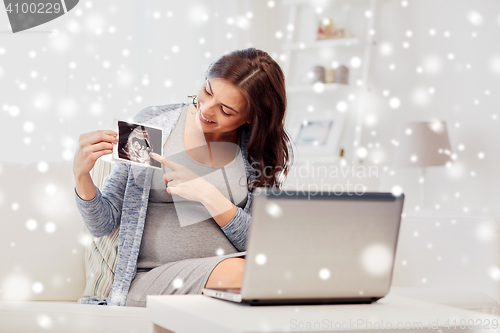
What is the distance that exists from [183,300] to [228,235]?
462mm

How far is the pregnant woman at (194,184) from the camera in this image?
1051 millimetres

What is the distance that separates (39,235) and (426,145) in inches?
71.4

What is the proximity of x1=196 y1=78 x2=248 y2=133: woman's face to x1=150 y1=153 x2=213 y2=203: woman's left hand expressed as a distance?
0.18m

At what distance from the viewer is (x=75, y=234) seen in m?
1.32

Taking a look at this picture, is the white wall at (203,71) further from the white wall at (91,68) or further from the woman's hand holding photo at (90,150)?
the woman's hand holding photo at (90,150)

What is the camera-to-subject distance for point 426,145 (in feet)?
7.75

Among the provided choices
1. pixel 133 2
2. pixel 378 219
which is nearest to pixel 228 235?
pixel 378 219

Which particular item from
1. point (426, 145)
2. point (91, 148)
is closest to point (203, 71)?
point (426, 145)

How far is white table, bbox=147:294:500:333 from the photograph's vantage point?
570 mm

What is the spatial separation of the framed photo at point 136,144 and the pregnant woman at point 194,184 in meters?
0.02

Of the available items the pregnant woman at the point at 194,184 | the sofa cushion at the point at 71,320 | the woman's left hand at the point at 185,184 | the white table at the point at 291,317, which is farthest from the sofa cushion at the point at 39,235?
the white table at the point at 291,317

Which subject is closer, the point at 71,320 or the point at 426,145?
the point at 71,320

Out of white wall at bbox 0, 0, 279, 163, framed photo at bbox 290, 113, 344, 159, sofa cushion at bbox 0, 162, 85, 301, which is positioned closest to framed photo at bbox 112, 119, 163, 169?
sofa cushion at bbox 0, 162, 85, 301

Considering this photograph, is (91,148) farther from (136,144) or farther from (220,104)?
(220,104)
